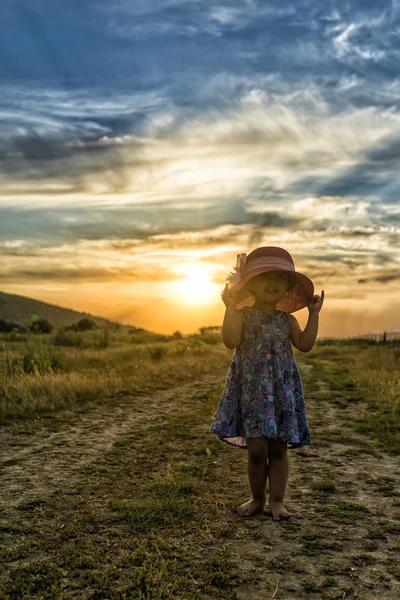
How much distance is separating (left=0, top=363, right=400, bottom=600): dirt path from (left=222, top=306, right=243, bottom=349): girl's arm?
4.40 feet

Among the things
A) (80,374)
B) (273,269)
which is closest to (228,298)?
(273,269)

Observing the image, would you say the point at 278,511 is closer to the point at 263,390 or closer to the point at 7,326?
the point at 263,390

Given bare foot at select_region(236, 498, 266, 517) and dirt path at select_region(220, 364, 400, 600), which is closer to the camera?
dirt path at select_region(220, 364, 400, 600)

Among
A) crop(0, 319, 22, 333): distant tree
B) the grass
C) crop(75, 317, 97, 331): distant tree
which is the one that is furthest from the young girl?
crop(75, 317, 97, 331): distant tree

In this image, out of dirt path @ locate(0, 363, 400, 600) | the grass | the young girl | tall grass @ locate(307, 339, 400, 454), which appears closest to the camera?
dirt path @ locate(0, 363, 400, 600)

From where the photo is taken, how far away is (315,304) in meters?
4.77

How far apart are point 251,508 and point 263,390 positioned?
0.93 meters

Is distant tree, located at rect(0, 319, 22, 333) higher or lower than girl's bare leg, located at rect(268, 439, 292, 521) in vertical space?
higher

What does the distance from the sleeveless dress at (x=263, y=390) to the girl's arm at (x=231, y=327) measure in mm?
108

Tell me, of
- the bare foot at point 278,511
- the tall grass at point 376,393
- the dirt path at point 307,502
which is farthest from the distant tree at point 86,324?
the bare foot at point 278,511

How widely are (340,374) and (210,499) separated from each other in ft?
41.5

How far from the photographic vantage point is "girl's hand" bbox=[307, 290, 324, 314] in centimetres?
476

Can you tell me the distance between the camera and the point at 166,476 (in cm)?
553

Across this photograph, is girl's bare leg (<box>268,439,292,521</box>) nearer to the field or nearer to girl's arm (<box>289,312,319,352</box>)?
the field
